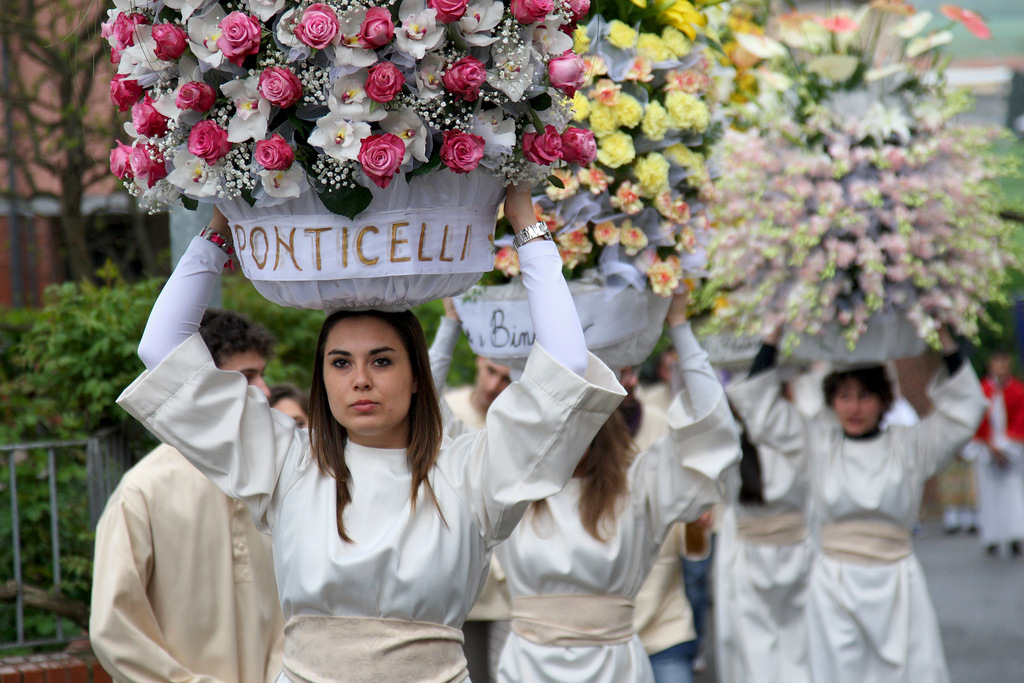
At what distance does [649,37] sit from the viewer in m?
3.62

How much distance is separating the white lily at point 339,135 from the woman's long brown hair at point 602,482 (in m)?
1.73

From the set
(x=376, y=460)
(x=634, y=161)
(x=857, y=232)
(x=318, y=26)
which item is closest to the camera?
(x=318, y=26)

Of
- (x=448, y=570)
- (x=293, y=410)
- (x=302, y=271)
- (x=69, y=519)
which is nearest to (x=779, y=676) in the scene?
(x=293, y=410)

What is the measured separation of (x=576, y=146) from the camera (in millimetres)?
2607

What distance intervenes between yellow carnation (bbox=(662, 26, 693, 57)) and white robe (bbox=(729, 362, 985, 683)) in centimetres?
217

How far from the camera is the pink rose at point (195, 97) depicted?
2.35 m

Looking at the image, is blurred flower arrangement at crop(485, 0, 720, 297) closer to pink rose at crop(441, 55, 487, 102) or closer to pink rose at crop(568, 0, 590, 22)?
pink rose at crop(568, 0, 590, 22)

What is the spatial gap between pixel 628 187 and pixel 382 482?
50.8 inches

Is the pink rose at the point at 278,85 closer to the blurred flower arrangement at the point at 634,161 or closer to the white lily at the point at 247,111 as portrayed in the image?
the white lily at the point at 247,111

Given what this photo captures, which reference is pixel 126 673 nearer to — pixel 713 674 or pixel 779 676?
pixel 779 676

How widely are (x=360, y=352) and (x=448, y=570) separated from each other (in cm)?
52

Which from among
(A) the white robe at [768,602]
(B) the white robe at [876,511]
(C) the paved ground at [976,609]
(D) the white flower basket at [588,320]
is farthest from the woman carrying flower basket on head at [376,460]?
(C) the paved ground at [976,609]

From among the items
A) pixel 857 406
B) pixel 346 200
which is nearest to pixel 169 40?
pixel 346 200

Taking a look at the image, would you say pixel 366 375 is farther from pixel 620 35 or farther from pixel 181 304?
pixel 620 35
